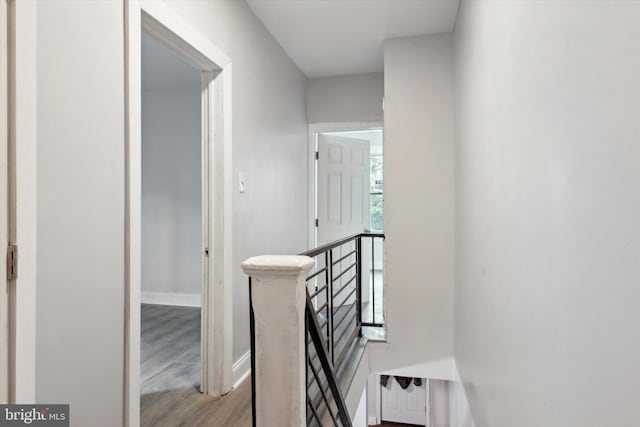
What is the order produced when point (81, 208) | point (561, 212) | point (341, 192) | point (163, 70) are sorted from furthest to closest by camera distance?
point (341, 192) → point (163, 70) → point (81, 208) → point (561, 212)

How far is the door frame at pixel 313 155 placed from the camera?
4047 millimetres

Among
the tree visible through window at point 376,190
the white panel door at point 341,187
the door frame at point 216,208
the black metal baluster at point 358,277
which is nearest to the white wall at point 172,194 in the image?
the white panel door at point 341,187

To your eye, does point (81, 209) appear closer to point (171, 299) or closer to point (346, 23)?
point (346, 23)

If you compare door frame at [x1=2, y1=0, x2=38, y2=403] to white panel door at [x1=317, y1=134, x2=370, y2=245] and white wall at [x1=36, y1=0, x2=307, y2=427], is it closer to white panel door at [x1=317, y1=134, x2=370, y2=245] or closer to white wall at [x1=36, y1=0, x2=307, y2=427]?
white wall at [x1=36, y1=0, x2=307, y2=427]

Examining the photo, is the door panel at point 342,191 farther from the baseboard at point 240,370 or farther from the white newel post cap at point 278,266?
the white newel post cap at point 278,266

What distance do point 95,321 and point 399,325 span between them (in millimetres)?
2520

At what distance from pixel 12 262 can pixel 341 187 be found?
3.54 meters

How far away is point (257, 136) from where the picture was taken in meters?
2.77

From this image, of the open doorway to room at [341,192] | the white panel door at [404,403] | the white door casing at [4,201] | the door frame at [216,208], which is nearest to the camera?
the white door casing at [4,201]

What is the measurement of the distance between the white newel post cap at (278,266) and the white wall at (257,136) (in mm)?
1236

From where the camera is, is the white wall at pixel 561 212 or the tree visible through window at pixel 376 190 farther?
the tree visible through window at pixel 376 190

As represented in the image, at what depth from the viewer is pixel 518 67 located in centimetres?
129

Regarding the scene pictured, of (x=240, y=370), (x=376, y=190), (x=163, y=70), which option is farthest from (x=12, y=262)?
(x=376, y=190)

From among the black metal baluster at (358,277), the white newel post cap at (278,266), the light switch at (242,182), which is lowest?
the black metal baluster at (358,277)
